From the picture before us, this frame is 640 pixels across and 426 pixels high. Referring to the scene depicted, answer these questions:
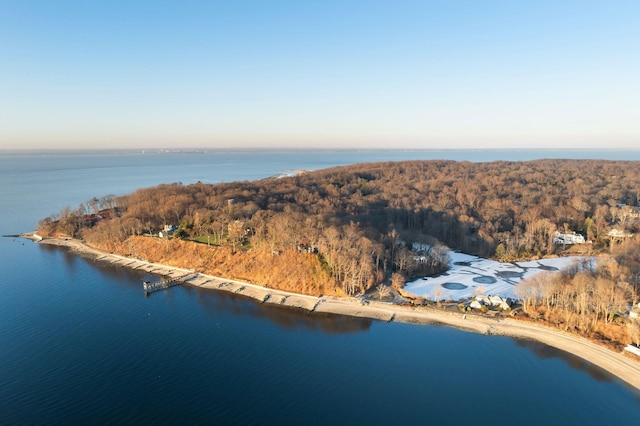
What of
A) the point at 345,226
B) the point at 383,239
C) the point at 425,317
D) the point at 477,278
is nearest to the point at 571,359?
the point at 425,317

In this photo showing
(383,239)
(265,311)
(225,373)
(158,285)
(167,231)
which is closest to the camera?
(225,373)

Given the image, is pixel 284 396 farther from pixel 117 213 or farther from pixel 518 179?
pixel 518 179

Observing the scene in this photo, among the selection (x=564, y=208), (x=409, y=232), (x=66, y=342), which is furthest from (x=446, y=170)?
(x=66, y=342)

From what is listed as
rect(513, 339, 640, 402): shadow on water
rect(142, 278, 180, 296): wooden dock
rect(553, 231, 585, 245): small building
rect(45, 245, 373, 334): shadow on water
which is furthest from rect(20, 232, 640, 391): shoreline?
rect(553, 231, 585, 245): small building

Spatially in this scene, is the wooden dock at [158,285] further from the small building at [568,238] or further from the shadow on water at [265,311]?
the small building at [568,238]

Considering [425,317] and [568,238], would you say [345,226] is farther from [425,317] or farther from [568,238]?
[568,238]

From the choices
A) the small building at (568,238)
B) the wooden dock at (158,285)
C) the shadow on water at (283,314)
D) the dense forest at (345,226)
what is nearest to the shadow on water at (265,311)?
the shadow on water at (283,314)
